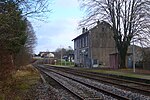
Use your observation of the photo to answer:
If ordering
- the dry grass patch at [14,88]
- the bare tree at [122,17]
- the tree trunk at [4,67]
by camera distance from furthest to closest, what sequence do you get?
1. the bare tree at [122,17]
2. the tree trunk at [4,67]
3. the dry grass patch at [14,88]

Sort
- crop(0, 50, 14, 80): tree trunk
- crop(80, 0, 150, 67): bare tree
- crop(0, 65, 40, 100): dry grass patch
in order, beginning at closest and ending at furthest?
1. crop(0, 65, 40, 100): dry grass patch
2. crop(0, 50, 14, 80): tree trunk
3. crop(80, 0, 150, 67): bare tree

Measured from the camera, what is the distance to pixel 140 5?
179 ft

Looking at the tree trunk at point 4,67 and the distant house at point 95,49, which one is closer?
the tree trunk at point 4,67

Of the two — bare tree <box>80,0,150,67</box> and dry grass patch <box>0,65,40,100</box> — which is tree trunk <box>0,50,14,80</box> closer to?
dry grass patch <box>0,65,40,100</box>

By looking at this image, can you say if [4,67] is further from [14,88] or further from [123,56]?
[123,56]

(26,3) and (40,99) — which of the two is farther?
(40,99)

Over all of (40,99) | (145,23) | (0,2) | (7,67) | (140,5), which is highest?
(140,5)

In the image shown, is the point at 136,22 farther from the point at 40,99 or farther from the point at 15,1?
the point at 15,1

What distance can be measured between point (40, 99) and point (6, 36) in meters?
4.91

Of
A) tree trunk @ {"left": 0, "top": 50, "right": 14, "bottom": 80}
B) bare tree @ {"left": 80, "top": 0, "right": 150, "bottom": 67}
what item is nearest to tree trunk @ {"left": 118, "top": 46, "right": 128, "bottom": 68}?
bare tree @ {"left": 80, "top": 0, "right": 150, "bottom": 67}

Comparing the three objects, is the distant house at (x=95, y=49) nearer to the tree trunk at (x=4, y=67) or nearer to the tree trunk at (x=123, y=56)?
the tree trunk at (x=123, y=56)

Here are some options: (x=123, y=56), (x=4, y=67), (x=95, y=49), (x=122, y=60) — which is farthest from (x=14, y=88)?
(x=95, y=49)

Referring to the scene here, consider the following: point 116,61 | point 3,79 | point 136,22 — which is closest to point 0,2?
point 3,79

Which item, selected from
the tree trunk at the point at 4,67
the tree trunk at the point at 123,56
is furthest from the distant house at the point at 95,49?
the tree trunk at the point at 4,67
